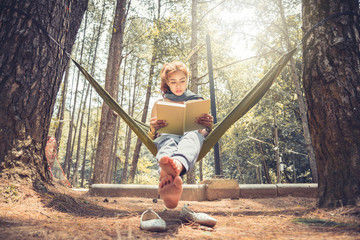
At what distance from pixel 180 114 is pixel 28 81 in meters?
1.10

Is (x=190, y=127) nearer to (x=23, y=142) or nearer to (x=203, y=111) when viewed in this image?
(x=203, y=111)

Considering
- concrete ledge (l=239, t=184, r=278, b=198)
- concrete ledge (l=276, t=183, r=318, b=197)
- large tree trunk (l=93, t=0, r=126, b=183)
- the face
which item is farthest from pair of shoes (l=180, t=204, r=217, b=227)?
large tree trunk (l=93, t=0, r=126, b=183)

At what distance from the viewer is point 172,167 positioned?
113 cm

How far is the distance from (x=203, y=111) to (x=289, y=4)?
6.46 metres

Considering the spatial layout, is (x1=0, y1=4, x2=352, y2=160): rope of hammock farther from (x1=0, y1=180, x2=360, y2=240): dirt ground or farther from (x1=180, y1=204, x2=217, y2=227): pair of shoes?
(x1=0, y1=180, x2=360, y2=240): dirt ground

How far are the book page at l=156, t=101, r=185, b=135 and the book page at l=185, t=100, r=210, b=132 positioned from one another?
84 mm

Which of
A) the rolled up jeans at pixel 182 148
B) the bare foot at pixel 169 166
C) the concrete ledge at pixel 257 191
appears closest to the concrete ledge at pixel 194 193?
the concrete ledge at pixel 257 191

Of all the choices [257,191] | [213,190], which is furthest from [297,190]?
[213,190]

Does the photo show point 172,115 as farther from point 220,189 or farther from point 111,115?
point 111,115

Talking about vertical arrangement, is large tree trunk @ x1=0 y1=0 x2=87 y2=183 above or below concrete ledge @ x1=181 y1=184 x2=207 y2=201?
above

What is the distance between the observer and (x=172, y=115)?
1.48m

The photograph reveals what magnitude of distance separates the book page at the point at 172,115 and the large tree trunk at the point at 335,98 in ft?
3.09

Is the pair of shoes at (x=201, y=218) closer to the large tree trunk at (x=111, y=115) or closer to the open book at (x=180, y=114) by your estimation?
the open book at (x=180, y=114)

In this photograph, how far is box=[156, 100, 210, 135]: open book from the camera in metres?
1.44
